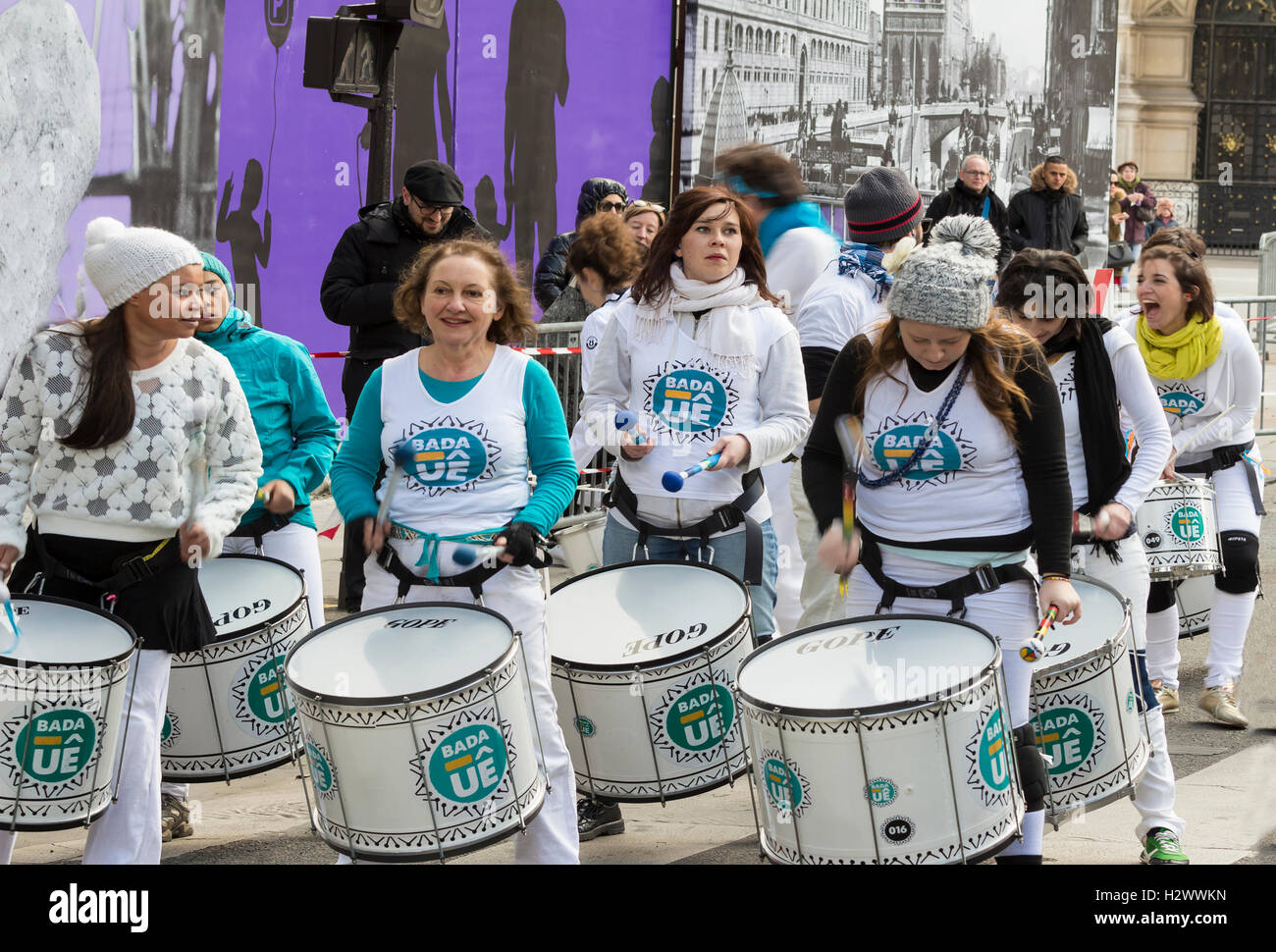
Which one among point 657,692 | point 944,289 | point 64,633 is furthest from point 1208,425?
point 64,633

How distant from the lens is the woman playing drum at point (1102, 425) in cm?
456

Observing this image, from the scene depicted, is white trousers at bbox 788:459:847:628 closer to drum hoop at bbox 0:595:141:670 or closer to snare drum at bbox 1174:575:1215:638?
snare drum at bbox 1174:575:1215:638

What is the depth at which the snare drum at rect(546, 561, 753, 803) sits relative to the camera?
4.25 meters

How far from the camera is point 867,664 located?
3.69 metres

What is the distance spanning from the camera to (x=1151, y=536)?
235 inches

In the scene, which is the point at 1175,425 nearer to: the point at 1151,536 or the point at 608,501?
the point at 1151,536

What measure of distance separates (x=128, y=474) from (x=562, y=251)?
→ 5.84 meters

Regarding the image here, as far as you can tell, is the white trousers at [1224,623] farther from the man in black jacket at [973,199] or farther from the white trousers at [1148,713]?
the man in black jacket at [973,199]

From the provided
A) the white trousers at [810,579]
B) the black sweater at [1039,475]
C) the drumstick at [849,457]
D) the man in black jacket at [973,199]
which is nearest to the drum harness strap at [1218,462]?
the white trousers at [810,579]

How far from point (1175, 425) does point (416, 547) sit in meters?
3.46

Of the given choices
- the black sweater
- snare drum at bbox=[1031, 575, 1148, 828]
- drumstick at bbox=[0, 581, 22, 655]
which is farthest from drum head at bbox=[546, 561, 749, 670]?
drumstick at bbox=[0, 581, 22, 655]

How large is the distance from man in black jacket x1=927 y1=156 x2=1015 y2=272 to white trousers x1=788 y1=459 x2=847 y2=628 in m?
7.56

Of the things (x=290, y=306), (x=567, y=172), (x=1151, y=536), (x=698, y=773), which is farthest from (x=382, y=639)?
(x=567, y=172)

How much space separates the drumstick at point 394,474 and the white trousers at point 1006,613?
4.12 feet
